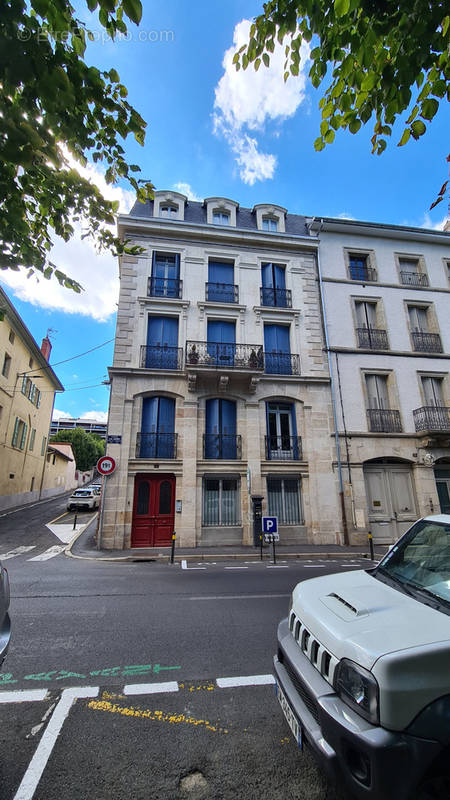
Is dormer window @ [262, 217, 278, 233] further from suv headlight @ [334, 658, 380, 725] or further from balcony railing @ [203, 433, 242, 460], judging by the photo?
suv headlight @ [334, 658, 380, 725]

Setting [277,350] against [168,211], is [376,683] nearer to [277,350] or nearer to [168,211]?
[277,350]

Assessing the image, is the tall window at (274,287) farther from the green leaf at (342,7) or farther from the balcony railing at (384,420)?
the green leaf at (342,7)

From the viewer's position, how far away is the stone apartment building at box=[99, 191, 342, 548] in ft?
42.5

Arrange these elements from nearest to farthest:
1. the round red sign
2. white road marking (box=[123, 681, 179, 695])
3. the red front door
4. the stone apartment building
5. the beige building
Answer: white road marking (box=[123, 681, 179, 695]), the round red sign, the red front door, the stone apartment building, the beige building

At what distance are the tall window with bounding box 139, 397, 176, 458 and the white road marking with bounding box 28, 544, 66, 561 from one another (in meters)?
4.14

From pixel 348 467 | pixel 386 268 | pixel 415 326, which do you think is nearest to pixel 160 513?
pixel 348 467

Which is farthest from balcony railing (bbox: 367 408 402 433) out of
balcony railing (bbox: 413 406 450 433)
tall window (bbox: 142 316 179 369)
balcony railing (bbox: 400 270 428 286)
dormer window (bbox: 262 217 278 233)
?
dormer window (bbox: 262 217 278 233)

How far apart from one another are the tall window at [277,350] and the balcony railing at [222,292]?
209cm

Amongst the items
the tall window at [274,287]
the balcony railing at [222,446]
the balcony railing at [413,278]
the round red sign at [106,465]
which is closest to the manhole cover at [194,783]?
the round red sign at [106,465]

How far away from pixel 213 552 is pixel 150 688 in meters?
8.48

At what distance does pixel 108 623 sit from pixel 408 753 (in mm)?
4621

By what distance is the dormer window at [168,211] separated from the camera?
1630 centimetres

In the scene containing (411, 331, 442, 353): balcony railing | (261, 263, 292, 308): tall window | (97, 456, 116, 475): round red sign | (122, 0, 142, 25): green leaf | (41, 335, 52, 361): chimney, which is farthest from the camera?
(41, 335, 52, 361): chimney

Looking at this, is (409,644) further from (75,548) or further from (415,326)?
(415,326)
